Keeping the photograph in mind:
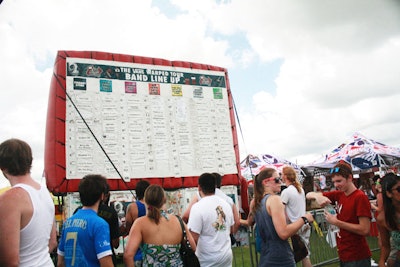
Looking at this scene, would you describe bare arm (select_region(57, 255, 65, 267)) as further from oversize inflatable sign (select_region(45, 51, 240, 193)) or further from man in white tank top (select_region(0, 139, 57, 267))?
oversize inflatable sign (select_region(45, 51, 240, 193))

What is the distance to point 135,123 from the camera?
623 cm

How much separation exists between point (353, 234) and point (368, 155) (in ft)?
39.9

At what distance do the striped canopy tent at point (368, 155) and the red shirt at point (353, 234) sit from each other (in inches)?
454

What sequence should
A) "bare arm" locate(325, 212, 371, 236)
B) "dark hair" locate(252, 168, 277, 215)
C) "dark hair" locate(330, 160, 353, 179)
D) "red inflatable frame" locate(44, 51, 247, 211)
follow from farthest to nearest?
"red inflatable frame" locate(44, 51, 247, 211) → "dark hair" locate(330, 160, 353, 179) → "dark hair" locate(252, 168, 277, 215) → "bare arm" locate(325, 212, 371, 236)

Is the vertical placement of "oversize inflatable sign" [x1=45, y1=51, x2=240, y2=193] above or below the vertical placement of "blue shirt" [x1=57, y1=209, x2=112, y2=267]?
above

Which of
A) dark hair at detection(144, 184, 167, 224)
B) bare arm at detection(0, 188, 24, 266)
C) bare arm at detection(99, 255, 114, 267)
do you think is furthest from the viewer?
dark hair at detection(144, 184, 167, 224)

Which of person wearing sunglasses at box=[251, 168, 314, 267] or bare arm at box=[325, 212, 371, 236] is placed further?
bare arm at box=[325, 212, 371, 236]

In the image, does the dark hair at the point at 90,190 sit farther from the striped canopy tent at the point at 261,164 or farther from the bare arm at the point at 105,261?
the striped canopy tent at the point at 261,164

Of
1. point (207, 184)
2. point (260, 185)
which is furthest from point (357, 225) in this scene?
point (207, 184)

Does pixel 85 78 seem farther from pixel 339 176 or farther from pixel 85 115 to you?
pixel 339 176

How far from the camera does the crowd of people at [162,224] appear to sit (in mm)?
2441

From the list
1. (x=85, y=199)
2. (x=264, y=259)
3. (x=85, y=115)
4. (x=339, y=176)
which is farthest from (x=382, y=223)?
(x=85, y=115)

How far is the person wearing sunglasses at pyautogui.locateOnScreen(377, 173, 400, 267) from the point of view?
3.48m

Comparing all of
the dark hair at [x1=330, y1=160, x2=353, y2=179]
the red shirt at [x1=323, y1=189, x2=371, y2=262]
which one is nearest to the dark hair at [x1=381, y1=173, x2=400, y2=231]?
the red shirt at [x1=323, y1=189, x2=371, y2=262]
